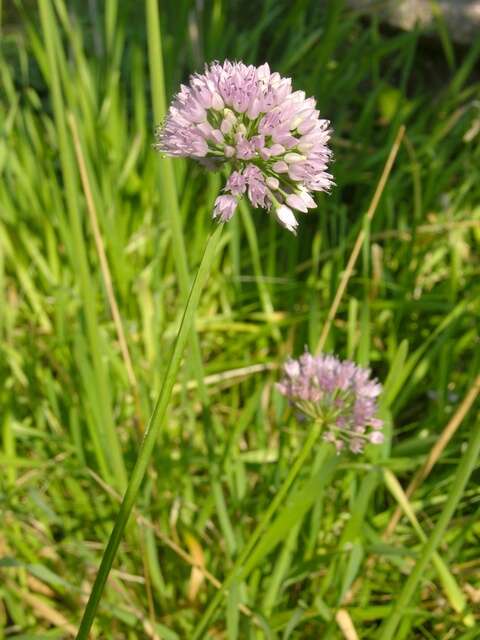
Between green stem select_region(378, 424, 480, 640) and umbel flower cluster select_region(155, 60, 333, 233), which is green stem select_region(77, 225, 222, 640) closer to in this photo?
umbel flower cluster select_region(155, 60, 333, 233)

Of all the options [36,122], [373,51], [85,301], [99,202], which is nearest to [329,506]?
[85,301]

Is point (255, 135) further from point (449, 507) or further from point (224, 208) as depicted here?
point (449, 507)

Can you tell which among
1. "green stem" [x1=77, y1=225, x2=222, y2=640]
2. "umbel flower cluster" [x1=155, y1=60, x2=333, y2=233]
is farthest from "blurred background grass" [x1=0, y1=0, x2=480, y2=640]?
"green stem" [x1=77, y1=225, x2=222, y2=640]

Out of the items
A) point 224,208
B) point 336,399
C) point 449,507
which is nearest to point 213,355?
point 336,399

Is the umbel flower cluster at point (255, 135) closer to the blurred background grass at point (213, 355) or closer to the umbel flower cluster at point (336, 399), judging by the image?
the blurred background grass at point (213, 355)

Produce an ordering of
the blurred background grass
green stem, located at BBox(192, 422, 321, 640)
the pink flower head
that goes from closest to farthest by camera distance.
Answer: the pink flower head → green stem, located at BBox(192, 422, 321, 640) → the blurred background grass

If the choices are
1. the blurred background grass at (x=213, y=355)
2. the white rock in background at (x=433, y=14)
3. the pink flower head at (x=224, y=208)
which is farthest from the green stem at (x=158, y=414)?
the white rock in background at (x=433, y=14)
